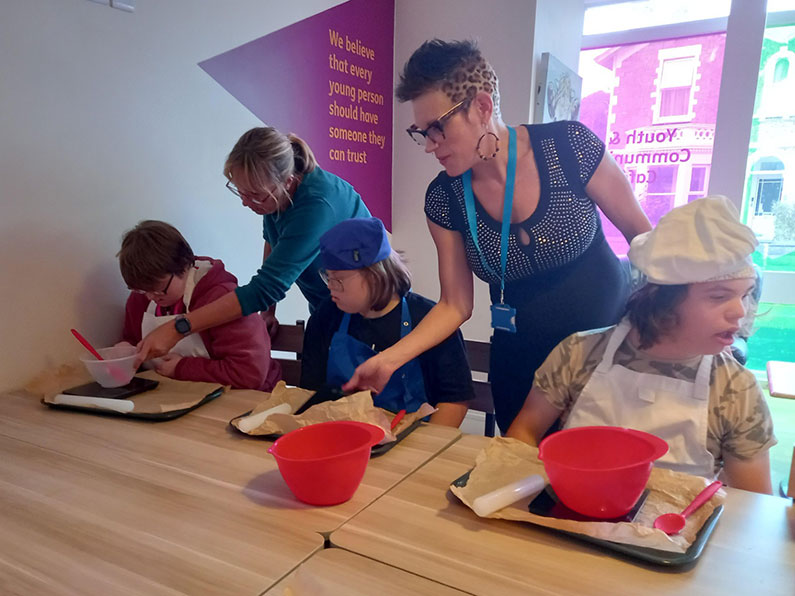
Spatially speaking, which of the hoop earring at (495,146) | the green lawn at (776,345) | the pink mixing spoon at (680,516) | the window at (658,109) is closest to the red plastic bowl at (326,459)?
the pink mixing spoon at (680,516)

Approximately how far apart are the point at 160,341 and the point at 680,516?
4.03ft

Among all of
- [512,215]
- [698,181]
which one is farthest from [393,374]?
[698,181]

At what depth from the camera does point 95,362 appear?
1.31m

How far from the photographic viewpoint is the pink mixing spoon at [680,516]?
725 millimetres

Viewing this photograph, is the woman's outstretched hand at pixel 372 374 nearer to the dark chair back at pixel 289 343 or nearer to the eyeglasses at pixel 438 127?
the eyeglasses at pixel 438 127

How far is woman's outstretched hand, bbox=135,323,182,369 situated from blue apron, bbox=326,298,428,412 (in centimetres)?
41

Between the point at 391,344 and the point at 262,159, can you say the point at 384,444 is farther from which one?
the point at 262,159

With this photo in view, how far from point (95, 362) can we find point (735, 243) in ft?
4.46

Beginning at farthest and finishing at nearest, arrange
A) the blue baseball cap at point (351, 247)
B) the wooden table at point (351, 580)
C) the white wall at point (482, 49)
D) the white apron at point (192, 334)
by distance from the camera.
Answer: the white wall at point (482, 49)
the white apron at point (192, 334)
the blue baseball cap at point (351, 247)
the wooden table at point (351, 580)

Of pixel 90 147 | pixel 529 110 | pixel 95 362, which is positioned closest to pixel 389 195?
pixel 529 110

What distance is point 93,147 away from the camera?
151 centimetres

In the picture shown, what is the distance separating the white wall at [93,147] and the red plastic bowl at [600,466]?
1359 mm

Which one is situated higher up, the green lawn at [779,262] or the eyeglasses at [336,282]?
the eyeglasses at [336,282]

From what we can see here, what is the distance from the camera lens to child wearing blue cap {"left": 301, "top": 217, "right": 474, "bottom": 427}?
4.33 ft
